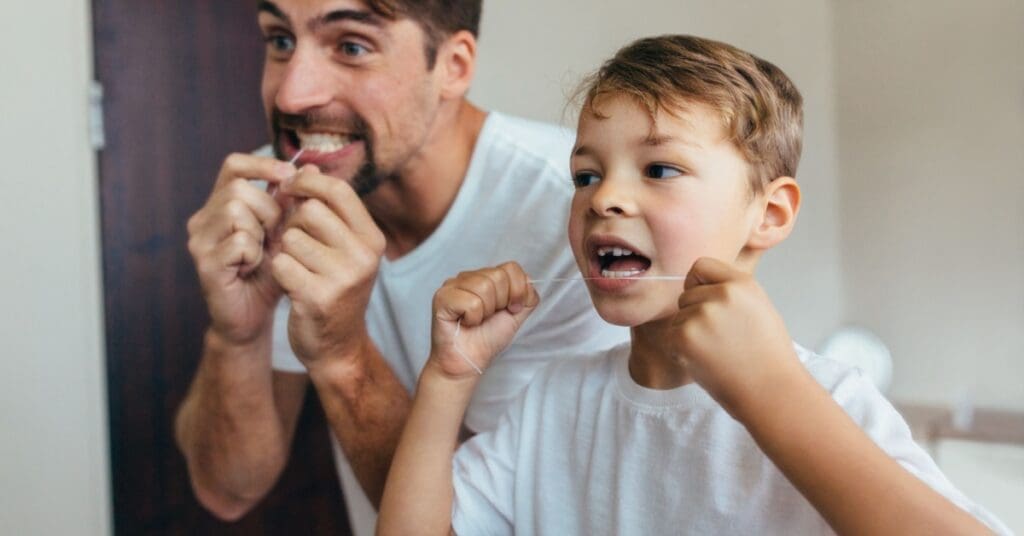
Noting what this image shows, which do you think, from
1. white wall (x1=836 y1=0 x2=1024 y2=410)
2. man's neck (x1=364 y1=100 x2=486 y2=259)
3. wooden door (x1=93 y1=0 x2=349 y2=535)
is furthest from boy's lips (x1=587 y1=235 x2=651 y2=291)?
white wall (x1=836 y1=0 x2=1024 y2=410)

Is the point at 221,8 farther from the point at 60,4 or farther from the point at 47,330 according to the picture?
the point at 47,330

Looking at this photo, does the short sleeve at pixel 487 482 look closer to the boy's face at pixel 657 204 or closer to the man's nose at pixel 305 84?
the boy's face at pixel 657 204

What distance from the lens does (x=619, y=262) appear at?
0.61 m

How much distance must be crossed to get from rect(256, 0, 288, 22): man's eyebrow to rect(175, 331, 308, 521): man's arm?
1.00 ft

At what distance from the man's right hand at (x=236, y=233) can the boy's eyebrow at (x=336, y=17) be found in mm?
145

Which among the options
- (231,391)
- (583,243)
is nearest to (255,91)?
(231,391)

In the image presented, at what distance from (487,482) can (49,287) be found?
1.71 ft

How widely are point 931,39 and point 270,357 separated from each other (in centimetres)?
83

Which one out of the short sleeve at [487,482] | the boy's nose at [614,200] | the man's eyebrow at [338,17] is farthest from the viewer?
the man's eyebrow at [338,17]

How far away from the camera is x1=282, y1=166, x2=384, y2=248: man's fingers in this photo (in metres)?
0.79

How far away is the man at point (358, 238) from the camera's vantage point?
0.81 m

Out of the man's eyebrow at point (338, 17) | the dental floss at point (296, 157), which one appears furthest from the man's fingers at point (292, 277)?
the man's eyebrow at point (338, 17)

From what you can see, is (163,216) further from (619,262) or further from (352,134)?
(619,262)

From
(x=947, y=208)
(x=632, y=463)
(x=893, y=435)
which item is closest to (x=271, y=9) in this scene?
(x=632, y=463)
